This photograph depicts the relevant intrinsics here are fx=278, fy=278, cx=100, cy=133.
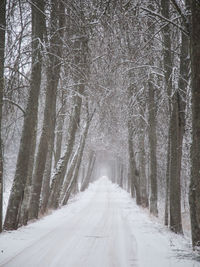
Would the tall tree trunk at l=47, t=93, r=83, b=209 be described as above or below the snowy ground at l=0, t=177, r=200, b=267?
above

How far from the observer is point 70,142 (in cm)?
1474

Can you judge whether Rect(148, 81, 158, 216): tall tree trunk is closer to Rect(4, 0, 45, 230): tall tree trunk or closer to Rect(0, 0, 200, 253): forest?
Rect(0, 0, 200, 253): forest

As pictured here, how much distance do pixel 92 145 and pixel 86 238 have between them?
24.8 m

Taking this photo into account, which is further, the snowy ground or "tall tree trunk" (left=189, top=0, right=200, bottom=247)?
"tall tree trunk" (left=189, top=0, right=200, bottom=247)

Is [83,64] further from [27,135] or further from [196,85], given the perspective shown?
[196,85]

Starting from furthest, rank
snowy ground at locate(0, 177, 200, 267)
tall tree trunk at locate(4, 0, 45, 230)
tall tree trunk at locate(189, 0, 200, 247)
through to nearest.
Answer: tall tree trunk at locate(4, 0, 45, 230), tall tree trunk at locate(189, 0, 200, 247), snowy ground at locate(0, 177, 200, 267)

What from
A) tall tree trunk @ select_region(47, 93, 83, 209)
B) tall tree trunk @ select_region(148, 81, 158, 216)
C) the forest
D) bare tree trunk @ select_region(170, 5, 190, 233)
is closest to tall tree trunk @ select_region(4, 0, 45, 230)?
the forest

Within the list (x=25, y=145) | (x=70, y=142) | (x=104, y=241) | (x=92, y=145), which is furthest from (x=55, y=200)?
(x=92, y=145)

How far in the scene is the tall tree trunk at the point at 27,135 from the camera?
732cm

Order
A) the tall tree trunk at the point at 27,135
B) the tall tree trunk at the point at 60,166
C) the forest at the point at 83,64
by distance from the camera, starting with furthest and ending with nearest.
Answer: the tall tree trunk at the point at 60,166 → the tall tree trunk at the point at 27,135 → the forest at the point at 83,64

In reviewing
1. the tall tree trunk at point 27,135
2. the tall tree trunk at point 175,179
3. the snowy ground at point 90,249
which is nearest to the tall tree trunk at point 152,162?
the tall tree trunk at point 175,179

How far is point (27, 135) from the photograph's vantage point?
770 cm

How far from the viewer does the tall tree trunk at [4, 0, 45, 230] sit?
732cm

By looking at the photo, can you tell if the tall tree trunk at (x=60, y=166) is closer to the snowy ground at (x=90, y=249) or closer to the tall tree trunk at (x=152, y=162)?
the tall tree trunk at (x=152, y=162)
